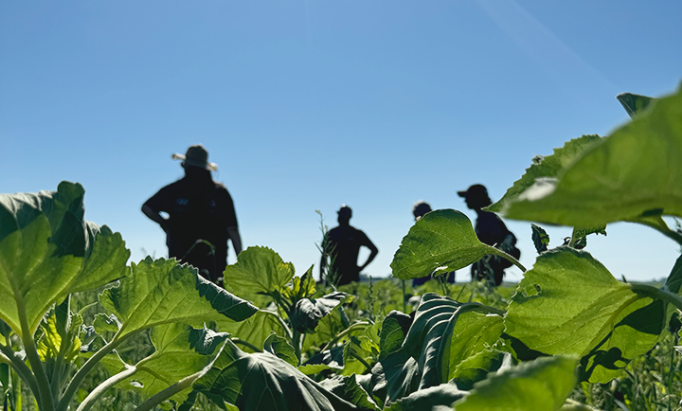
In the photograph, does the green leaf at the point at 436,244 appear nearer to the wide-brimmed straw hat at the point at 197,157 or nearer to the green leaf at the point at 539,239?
the green leaf at the point at 539,239

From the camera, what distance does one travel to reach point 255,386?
0.77 meters

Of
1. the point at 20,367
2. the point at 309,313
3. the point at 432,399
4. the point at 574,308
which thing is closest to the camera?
the point at 432,399

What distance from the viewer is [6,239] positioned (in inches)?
26.9

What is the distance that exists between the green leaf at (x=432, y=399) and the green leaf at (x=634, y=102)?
1.44 feet

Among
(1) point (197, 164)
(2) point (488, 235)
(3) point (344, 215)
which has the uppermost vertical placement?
(1) point (197, 164)

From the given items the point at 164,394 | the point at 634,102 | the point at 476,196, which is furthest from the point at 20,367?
the point at 476,196

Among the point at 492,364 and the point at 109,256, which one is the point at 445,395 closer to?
the point at 492,364

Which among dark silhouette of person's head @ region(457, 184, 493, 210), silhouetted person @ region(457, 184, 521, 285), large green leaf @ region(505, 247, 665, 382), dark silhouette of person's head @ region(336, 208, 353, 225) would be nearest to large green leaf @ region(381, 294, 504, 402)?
large green leaf @ region(505, 247, 665, 382)

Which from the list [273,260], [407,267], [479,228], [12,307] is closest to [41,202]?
[12,307]

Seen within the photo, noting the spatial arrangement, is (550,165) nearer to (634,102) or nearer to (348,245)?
(634,102)

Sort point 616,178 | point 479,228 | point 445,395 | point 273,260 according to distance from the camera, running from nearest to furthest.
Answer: point 616,178, point 445,395, point 273,260, point 479,228

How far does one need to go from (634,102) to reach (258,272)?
1332 millimetres

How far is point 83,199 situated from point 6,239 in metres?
0.11

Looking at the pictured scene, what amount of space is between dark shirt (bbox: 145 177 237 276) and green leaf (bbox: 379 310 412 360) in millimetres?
4999
